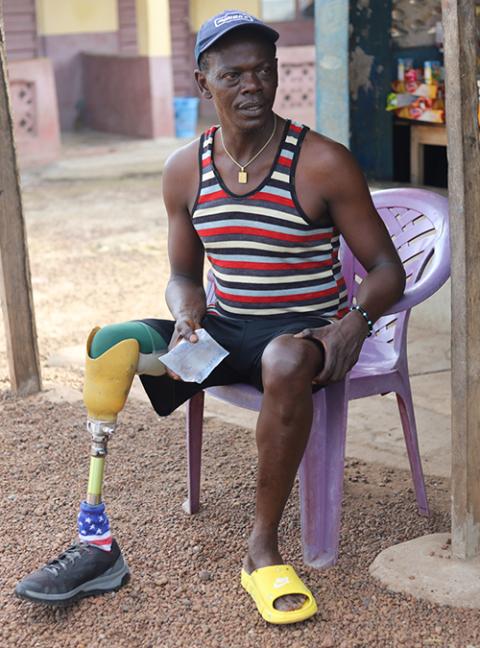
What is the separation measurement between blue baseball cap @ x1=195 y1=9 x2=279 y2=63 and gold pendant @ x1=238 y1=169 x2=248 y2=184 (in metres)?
0.35

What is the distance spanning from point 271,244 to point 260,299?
0.17 meters

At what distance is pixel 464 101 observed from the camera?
2771 millimetres

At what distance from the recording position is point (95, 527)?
2.95 m

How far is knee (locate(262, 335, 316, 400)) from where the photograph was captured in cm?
273

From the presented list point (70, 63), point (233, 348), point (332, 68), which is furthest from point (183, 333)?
point (70, 63)

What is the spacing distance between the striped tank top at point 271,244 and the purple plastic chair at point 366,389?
22 centimetres

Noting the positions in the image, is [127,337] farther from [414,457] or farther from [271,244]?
[414,457]

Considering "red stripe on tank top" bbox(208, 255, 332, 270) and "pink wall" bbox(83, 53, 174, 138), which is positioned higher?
"red stripe on tank top" bbox(208, 255, 332, 270)

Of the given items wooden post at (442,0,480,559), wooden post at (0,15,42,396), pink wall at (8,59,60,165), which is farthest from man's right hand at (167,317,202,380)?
pink wall at (8,59,60,165)

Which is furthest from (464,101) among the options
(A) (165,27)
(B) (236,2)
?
(B) (236,2)

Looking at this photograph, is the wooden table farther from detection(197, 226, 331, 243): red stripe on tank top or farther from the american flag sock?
the american flag sock

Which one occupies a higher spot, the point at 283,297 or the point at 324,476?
the point at 283,297

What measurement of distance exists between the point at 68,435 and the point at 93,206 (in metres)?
5.73

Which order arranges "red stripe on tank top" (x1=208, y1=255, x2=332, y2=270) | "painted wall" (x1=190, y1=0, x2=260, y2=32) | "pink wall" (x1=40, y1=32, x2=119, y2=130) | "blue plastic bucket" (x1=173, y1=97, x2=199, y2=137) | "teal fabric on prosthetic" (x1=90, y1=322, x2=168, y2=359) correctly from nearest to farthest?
"teal fabric on prosthetic" (x1=90, y1=322, x2=168, y2=359), "red stripe on tank top" (x1=208, y1=255, x2=332, y2=270), "blue plastic bucket" (x1=173, y1=97, x2=199, y2=137), "pink wall" (x1=40, y1=32, x2=119, y2=130), "painted wall" (x1=190, y1=0, x2=260, y2=32)
